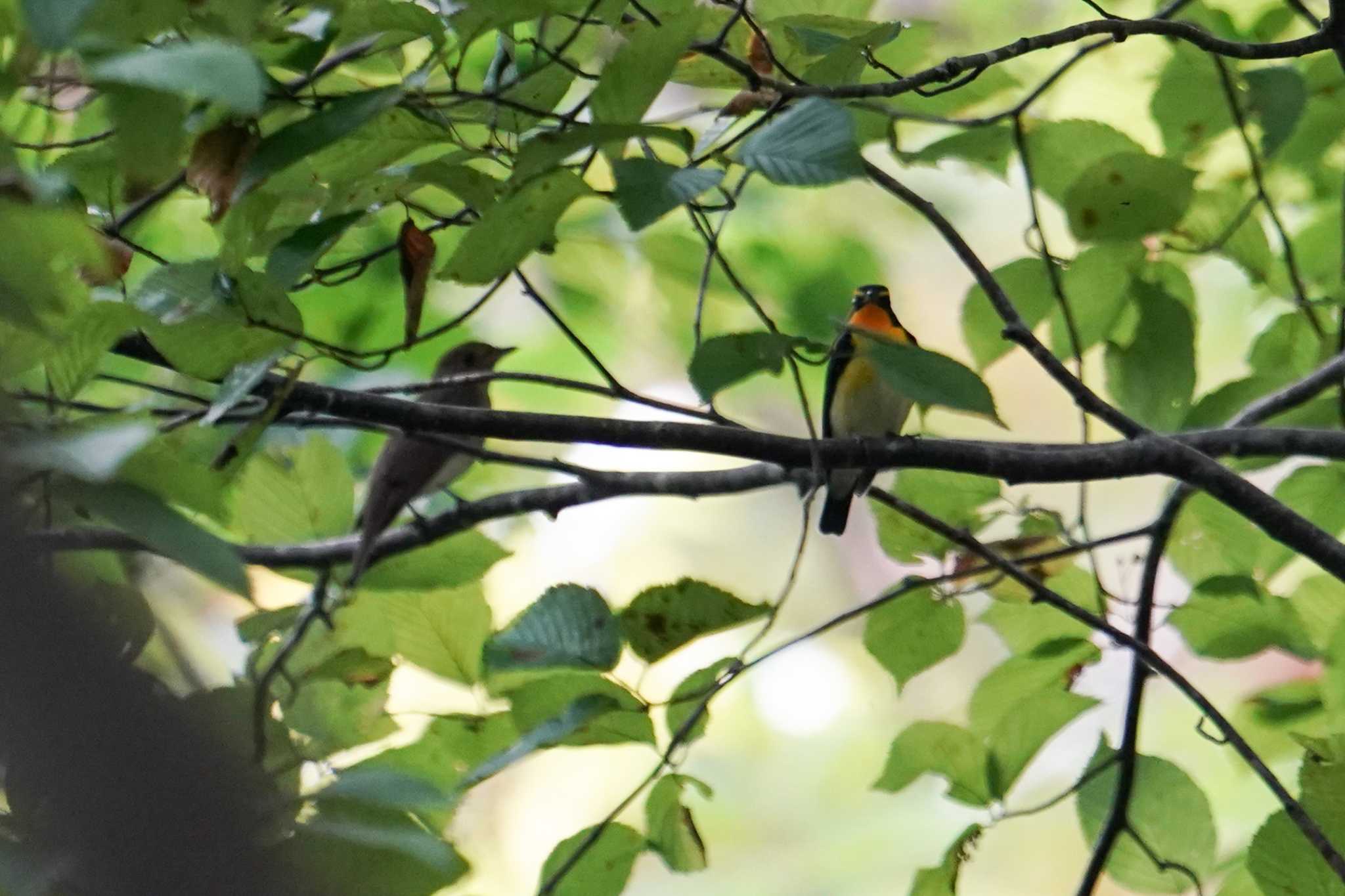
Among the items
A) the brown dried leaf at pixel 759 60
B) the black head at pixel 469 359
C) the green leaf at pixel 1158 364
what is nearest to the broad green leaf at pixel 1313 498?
the green leaf at pixel 1158 364

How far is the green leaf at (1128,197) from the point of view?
2404 mm

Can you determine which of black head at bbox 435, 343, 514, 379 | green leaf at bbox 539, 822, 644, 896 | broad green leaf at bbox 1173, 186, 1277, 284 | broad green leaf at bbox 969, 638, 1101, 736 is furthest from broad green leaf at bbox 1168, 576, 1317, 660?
black head at bbox 435, 343, 514, 379

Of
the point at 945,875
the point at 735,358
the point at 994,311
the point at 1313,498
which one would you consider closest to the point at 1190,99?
the point at 994,311

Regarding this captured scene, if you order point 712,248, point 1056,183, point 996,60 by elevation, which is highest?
point 1056,183

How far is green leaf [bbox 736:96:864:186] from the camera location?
1.34 m

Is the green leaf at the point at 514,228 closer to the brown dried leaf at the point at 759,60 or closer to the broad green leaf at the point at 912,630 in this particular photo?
the brown dried leaf at the point at 759,60

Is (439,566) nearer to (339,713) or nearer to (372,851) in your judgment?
(339,713)

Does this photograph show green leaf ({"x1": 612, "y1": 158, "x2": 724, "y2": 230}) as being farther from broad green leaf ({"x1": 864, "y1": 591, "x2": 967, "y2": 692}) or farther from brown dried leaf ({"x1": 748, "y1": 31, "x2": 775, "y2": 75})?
broad green leaf ({"x1": 864, "y1": 591, "x2": 967, "y2": 692})

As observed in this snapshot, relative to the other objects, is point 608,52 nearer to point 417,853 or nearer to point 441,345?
point 417,853

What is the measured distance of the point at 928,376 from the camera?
59.9 inches

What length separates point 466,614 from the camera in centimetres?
233

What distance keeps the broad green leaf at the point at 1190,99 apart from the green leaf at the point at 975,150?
40cm

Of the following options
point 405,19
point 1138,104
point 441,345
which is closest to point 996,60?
point 405,19

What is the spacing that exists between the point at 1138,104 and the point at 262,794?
5207 millimetres
